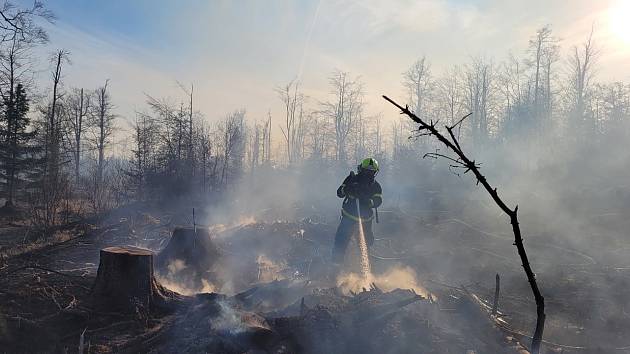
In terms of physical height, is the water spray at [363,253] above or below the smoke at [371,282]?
above

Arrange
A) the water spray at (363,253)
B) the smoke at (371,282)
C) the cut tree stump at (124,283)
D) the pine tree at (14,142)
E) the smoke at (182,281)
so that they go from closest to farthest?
1. the cut tree stump at (124,283)
2. the smoke at (371,282)
3. the water spray at (363,253)
4. the smoke at (182,281)
5. the pine tree at (14,142)

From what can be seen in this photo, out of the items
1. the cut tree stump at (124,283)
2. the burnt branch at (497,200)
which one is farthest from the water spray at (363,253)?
the burnt branch at (497,200)

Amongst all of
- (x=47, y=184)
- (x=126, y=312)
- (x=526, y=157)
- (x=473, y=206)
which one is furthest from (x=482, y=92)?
(x=126, y=312)

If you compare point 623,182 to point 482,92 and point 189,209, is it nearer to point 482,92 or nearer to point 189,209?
point 482,92

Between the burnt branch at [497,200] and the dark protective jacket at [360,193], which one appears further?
the dark protective jacket at [360,193]

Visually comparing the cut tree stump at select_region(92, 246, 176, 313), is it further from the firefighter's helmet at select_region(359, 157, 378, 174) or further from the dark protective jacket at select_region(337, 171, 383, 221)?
the firefighter's helmet at select_region(359, 157, 378, 174)

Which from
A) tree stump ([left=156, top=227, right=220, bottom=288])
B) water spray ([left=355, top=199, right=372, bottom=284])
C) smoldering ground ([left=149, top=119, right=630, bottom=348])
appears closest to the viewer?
water spray ([left=355, top=199, right=372, bottom=284])

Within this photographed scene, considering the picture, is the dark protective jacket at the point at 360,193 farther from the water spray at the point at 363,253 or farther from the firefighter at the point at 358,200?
the water spray at the point at 363,253

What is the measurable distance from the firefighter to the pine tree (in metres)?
25.0

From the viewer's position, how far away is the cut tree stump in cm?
652

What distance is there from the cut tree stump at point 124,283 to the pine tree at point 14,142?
23.9 metres

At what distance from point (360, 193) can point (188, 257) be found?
15.7 ft

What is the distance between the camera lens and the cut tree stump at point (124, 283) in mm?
6516

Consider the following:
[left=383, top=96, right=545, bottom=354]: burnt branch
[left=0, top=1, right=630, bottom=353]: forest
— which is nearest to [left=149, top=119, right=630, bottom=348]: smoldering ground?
[left=0, top=1, right=630, bottom=353]: forest
